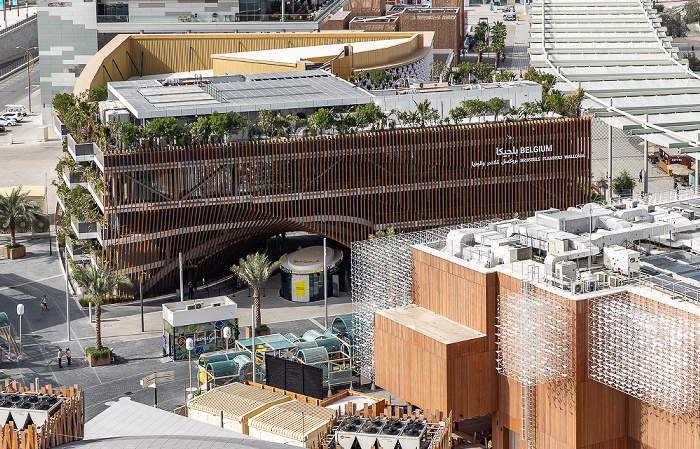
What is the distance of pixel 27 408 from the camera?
64.1 metres

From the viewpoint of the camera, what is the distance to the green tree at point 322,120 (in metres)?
103

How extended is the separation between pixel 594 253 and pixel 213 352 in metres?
34.4

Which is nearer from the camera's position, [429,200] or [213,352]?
[213,352]

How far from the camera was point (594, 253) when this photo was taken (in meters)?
68.7

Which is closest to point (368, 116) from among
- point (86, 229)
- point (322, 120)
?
point (322, 120)

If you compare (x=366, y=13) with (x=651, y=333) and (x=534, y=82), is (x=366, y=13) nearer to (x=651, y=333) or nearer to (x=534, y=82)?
(x=534, y=82)

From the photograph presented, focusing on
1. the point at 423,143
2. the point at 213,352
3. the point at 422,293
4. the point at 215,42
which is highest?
the point at 215,42

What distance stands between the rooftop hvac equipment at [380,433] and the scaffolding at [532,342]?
21.2 ft

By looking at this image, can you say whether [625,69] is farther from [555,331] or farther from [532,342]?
[555,331]

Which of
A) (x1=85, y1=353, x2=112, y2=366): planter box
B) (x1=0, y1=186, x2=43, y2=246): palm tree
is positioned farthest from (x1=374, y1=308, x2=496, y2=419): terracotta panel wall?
(x1=0, y1=186, x2=43, y2=246): palm tree

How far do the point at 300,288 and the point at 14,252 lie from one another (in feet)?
103

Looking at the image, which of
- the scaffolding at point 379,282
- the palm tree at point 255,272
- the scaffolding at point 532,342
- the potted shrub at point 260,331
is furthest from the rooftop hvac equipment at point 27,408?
the potted shrub at point 260,331

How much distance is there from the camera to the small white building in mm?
91125

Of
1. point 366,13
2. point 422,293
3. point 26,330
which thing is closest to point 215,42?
point 366,13
